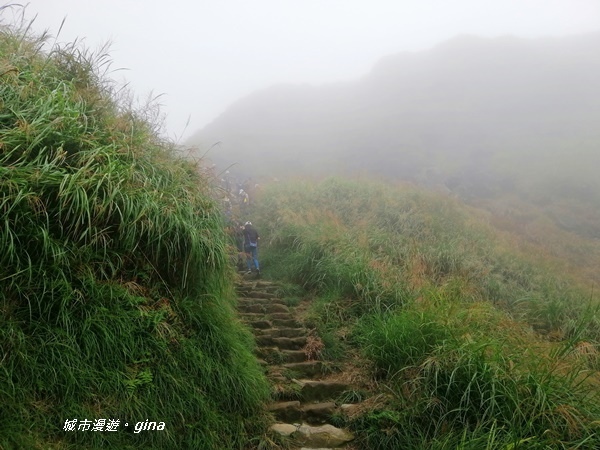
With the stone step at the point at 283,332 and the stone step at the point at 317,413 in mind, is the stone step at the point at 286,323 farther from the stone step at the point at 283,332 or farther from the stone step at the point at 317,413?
the stone step at the point at 317,413

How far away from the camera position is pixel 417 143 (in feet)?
100

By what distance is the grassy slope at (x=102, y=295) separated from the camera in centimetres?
320

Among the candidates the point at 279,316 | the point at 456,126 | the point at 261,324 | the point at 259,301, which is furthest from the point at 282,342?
the point at 456,126

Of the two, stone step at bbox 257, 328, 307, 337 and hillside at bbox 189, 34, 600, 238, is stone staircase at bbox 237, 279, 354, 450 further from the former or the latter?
hillside at bbox 189, 34, 600, 238

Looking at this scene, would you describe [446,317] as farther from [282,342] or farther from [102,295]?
[102,295]

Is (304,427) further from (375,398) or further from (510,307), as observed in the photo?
(510,307)

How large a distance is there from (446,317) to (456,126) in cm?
3168

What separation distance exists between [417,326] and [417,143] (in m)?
27.9

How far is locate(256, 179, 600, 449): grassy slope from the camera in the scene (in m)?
3.75

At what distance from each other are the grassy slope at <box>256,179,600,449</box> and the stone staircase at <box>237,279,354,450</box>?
38 cm

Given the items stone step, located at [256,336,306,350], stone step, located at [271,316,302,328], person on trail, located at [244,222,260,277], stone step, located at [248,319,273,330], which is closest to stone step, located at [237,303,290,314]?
stone step, located at [271,316,302,328]

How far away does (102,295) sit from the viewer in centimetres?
372

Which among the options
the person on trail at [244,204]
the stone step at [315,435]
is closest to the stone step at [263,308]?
the stone step at [315,435]

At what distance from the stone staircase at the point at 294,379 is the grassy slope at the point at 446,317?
0.38 metres
